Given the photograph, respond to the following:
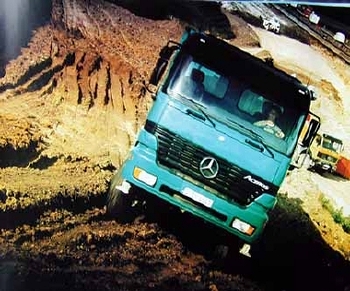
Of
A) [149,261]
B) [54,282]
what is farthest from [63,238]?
[149,261]

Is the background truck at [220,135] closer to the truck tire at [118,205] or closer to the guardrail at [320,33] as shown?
the truck tire at [118,205]

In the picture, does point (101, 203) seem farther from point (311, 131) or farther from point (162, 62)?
point (311, 131)

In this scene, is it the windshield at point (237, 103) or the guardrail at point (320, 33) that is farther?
the guardrail at point (320, 33)

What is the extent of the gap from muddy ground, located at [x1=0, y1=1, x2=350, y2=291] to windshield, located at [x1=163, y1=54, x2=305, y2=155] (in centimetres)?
16

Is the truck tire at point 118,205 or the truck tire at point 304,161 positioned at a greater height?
the truck tire at point 304,161

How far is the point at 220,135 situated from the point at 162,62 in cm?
37

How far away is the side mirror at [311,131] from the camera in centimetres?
267

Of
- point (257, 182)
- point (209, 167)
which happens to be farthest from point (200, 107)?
point (257, 182)

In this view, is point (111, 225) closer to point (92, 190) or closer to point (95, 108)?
point (92, 190)

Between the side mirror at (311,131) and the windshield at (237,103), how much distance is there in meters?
0.04

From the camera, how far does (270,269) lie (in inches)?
109

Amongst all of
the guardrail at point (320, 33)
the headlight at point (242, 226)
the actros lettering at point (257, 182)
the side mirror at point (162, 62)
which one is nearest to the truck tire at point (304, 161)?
the actros lettering at point (257, 182)

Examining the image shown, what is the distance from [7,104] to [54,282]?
2.43ft

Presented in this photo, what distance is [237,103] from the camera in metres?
2.69
